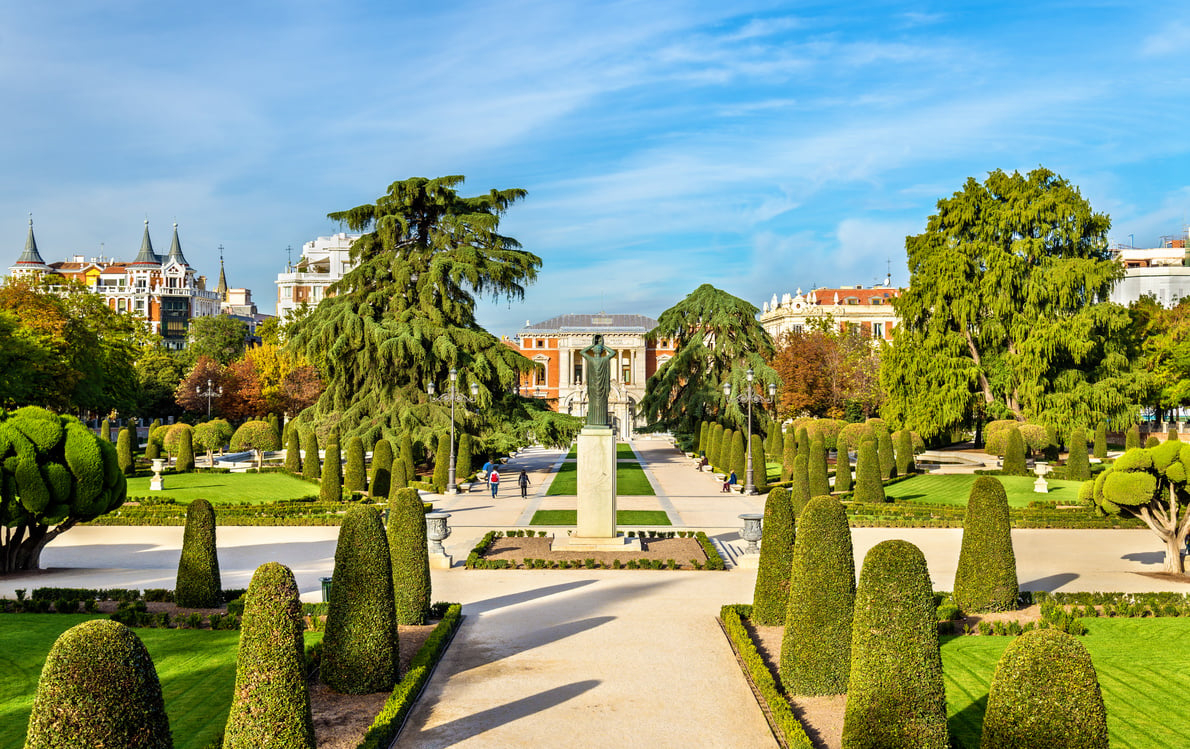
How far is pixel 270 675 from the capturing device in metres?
7.55

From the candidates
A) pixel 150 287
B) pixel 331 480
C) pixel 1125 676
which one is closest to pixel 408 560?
pixel 1125 676

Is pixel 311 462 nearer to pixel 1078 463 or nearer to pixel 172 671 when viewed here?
pixel 172 671

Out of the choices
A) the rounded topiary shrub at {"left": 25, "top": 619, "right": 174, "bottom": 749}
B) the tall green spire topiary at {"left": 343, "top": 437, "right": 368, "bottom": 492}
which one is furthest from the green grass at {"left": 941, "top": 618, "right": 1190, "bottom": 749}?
the tall green spire topiary at {"left": 343, "top": 437, "right": 368, "bottom": 492}

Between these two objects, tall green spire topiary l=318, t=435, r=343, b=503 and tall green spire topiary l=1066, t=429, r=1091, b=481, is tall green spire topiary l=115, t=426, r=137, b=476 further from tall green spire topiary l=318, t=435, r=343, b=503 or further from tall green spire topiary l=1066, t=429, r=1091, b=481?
tall green spire topiary l=1066, t=429, r=1091, b=481

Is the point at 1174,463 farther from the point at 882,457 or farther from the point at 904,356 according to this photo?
the point at 904,356

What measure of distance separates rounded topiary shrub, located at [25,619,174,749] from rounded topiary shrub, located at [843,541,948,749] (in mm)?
5474

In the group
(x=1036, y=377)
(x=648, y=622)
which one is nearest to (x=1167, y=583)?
(x=648, y=622)

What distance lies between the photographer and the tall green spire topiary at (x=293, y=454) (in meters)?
35.3

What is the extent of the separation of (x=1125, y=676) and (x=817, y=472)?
53.2ft

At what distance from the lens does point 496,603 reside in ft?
50.7

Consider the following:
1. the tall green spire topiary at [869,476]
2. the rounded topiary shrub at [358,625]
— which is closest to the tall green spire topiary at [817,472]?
the tall green spire topiary at [869,476]

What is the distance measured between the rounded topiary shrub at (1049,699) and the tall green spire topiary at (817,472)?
66.4 feet

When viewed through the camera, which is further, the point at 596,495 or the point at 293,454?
the point at 293,454

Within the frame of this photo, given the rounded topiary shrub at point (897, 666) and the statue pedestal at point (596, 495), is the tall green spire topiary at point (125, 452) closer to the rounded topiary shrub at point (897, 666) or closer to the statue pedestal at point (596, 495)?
the statue pedestal at point (596, 495)
